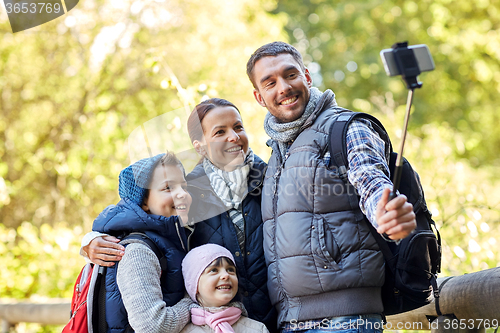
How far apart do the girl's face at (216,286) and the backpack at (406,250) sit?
0.69 m

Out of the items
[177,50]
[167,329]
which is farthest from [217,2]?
[167,329]

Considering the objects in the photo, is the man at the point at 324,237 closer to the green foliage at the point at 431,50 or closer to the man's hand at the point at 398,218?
the man's hand at the point at 398,218

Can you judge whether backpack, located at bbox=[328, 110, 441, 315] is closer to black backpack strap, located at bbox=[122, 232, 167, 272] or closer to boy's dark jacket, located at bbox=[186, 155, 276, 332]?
boy's dark jacket, located at bbox=[186, 155, 276, 332]

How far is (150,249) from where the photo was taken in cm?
222

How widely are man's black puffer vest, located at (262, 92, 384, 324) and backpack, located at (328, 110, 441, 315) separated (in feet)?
0.19

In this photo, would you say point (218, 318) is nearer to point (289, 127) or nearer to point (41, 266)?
point (289, 127)

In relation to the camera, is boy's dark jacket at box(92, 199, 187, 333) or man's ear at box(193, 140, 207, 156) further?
man's ear at box(193, 140, 207, 156)

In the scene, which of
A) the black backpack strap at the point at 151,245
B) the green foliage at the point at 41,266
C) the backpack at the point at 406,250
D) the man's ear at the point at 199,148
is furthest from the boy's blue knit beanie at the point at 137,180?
the green foliage at the point at 41,266

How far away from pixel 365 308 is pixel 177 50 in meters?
6.76

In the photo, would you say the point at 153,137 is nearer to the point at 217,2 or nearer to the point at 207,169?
the point at 207,169

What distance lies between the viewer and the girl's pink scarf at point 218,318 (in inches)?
85.4

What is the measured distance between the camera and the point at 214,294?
2.24 metres

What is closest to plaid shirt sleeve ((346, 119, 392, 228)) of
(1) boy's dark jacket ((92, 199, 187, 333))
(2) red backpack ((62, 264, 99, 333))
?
(1) boy's dark jacket ((92, 199, 187, 333))

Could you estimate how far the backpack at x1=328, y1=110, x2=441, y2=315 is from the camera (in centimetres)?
201
